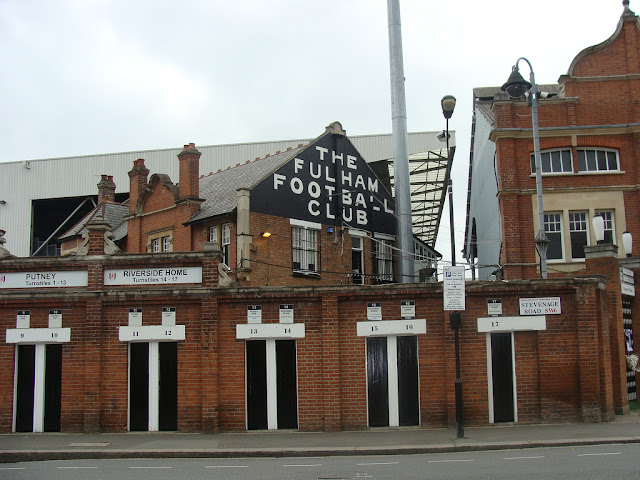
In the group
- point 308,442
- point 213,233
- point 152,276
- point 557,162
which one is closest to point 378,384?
point 308,442

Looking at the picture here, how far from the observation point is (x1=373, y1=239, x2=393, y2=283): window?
3078cm

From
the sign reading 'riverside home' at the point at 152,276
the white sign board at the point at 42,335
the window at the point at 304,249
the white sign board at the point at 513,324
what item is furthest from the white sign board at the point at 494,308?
the window at the point at 304,249

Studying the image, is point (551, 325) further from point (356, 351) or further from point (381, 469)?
point (381, 469)

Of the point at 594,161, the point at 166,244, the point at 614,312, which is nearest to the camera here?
the point at 614,312

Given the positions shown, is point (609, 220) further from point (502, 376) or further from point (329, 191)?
point (502, 376)

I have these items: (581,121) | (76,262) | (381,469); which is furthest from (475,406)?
(581,121)

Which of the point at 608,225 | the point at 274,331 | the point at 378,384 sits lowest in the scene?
the point at 378,384

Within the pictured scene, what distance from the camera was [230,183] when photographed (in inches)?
1179

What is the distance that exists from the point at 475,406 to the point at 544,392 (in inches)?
66.0

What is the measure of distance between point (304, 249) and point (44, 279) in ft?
37.8

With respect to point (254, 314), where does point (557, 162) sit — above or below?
above

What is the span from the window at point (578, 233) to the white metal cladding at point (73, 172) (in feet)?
75.4

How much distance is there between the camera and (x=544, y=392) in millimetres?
16703

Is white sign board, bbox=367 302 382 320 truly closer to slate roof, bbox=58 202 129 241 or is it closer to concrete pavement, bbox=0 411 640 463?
concrete pavement, bbox=0 411 640 463
